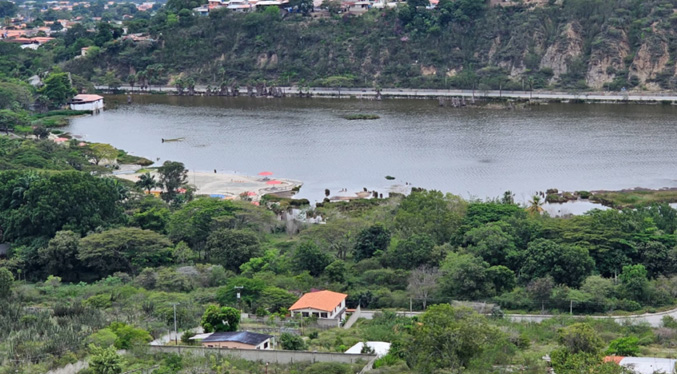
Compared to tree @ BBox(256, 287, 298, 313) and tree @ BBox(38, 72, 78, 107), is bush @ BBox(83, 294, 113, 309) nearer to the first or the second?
tree @ BBox(256, 287, 298, 313)

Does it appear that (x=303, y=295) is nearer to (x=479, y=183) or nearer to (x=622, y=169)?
(x=479, y=183)

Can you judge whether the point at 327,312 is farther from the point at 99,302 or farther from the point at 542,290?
the point at 99,302

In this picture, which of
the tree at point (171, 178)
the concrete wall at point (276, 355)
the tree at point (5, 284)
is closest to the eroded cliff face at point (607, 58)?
the tree at point (171, 178)

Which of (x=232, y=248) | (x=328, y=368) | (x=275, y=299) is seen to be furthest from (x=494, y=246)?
(x=328, y=368)

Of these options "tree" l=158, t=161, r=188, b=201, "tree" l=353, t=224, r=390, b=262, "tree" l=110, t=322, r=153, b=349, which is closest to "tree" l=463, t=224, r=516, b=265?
"tree" l=353, t=224, r=390, b=262

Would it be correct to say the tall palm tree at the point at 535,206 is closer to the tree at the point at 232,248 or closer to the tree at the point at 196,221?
the tree at the point at 232,248

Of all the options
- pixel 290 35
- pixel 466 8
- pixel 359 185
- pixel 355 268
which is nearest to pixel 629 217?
pixel 355 268
